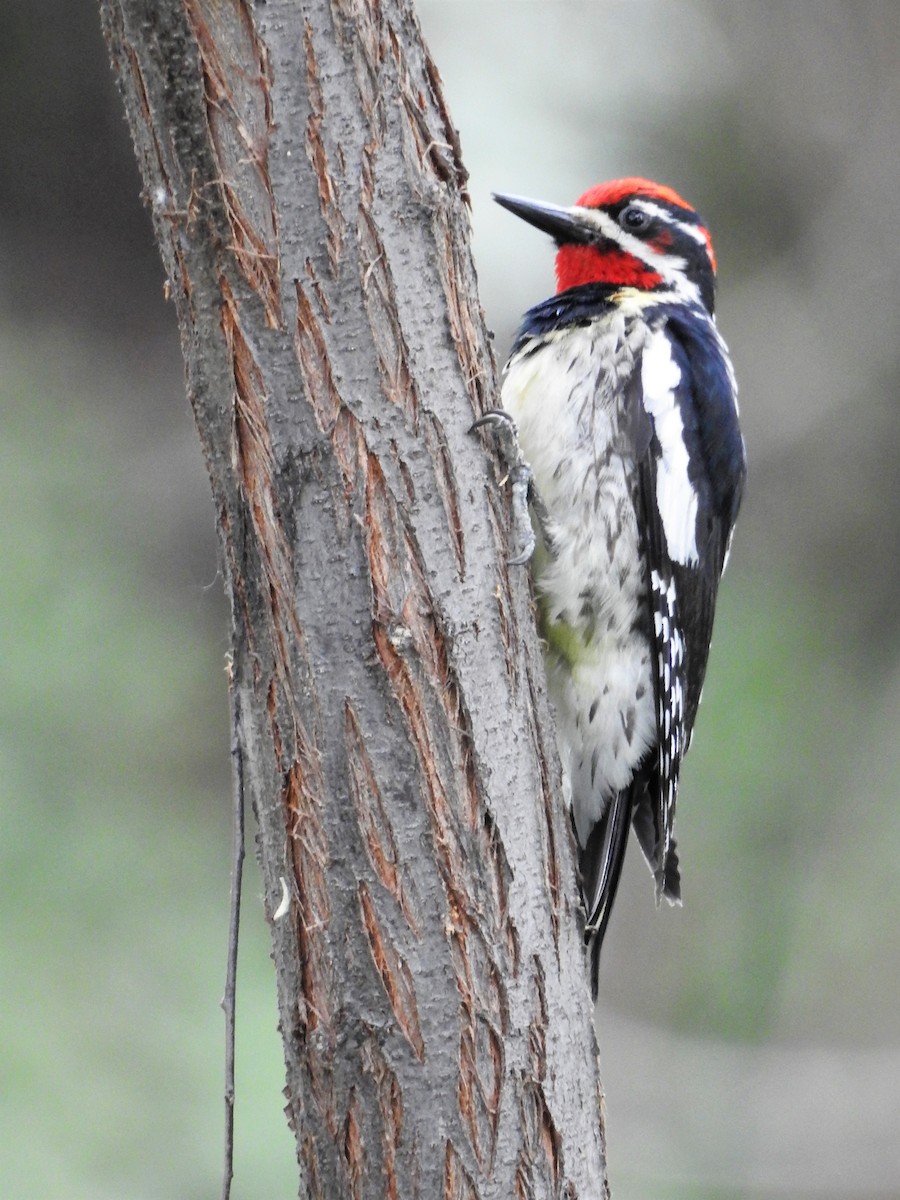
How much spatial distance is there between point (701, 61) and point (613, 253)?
2.86m

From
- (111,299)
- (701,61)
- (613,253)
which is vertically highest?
(701,61)

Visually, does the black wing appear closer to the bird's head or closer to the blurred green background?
the bird's head

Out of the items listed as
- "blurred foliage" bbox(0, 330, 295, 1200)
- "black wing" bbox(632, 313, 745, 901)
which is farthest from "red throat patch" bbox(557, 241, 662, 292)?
"blurred foliage" bbox(0, 330, 295, 1200)

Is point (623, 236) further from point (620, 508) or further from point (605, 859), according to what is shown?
point (605, 859)

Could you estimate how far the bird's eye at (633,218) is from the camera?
7.83ft

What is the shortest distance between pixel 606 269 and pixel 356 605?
1.21 m

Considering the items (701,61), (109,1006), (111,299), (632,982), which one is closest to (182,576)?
(111,299)

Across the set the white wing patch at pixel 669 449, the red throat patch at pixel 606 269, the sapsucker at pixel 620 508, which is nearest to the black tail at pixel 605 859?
the sapsucker at pixel 620 508

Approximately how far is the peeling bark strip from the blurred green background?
6.78ft

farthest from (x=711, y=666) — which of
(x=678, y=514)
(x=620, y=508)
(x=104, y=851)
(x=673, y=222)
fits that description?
(x=620, y=508)

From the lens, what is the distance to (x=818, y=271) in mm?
5266

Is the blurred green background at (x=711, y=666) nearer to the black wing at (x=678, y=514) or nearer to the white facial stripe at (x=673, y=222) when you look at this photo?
the white facial stripe at (x=673, y=222)

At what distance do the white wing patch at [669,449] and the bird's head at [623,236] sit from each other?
0.26 m

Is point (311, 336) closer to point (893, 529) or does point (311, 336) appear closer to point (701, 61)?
point (701, 61)
